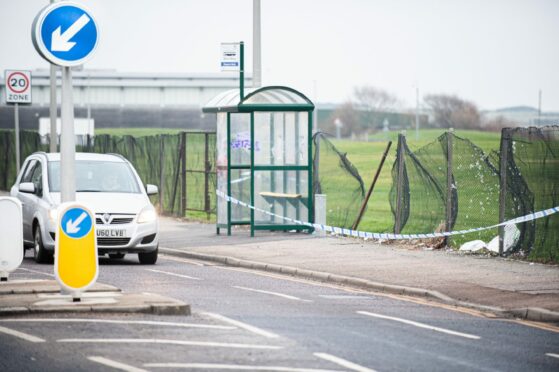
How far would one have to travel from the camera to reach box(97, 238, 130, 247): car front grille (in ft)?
61.4

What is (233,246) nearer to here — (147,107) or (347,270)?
(347,270)

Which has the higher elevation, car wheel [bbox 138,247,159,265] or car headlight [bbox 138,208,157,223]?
car headlight [bbox 138,208,157,223]

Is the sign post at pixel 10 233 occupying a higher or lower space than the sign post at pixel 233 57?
lower

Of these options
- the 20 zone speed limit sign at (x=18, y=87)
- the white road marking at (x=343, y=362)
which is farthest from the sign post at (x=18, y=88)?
the white road marking at (x=343, y=362)

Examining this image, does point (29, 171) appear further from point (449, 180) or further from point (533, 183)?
point (533, 183)

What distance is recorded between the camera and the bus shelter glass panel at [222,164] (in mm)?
24750

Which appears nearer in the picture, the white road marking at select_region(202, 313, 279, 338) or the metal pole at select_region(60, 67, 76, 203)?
the white road marking at select_region(202, 313, 279, 338)

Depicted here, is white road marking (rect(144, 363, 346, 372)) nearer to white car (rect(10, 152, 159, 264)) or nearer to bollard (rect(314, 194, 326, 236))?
white car (rect(10, 152, 159, 264))

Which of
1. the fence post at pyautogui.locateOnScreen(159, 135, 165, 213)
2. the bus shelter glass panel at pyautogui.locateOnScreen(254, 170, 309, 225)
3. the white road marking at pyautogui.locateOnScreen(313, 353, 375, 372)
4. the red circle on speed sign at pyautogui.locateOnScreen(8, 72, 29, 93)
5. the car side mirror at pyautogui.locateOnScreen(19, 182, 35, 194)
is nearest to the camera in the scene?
the white road marking at pyautogui.locateOnScreen(313, 353, 375, 372)

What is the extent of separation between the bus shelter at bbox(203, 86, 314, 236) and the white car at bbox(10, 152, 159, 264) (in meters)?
3.69

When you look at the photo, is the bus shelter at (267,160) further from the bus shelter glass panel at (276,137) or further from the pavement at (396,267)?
the pavement at (396,267)

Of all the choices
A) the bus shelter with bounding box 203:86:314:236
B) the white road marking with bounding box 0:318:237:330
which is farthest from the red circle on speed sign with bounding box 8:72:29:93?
the white road marking with bounding box 0:318:237:330

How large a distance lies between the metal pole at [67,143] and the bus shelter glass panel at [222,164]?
1168cm

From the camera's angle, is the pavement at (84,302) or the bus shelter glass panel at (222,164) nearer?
the pavement at (84,302)
